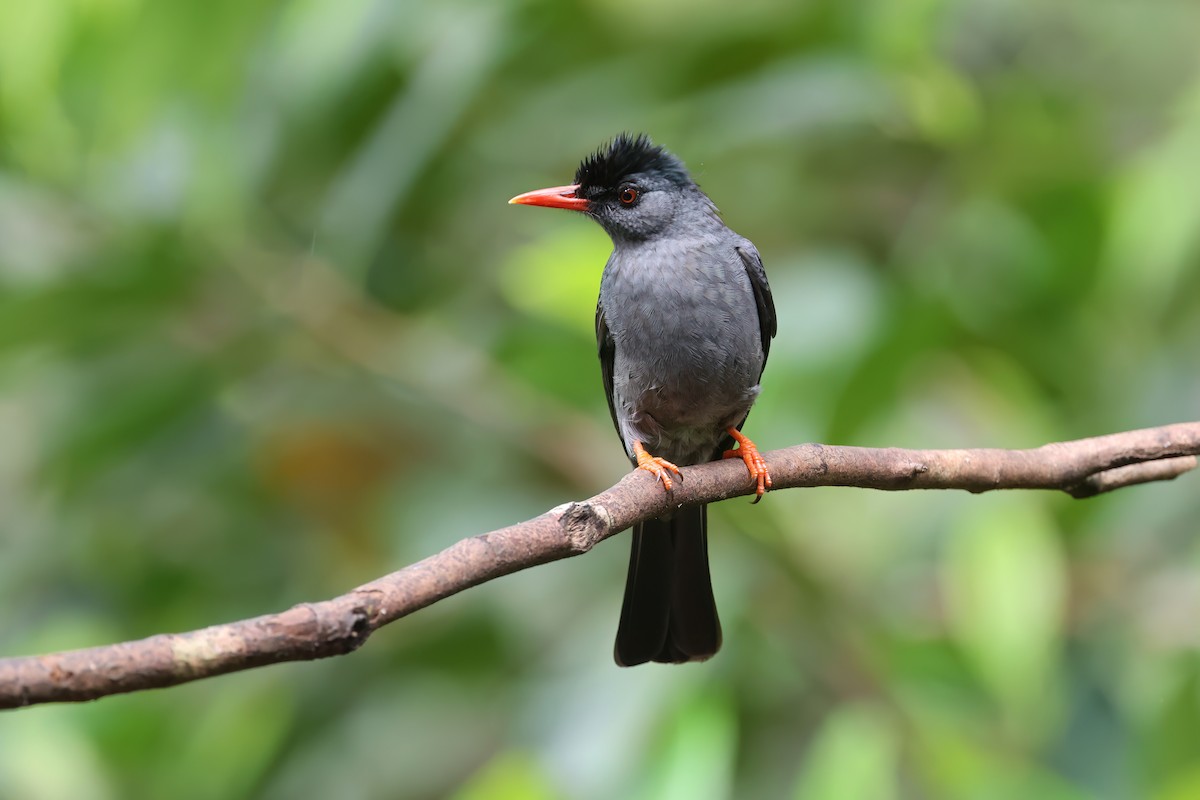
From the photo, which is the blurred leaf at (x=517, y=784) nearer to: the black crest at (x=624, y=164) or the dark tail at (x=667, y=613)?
the dark tail at (x=667, y=613)

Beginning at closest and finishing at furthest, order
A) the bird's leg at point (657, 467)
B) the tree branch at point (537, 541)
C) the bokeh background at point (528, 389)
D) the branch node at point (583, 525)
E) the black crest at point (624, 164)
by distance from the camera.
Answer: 1. the tree branch at point (537, 541)
2. the branch node at point (583, 525)
3. the bird's leg at point (657, 467)
4. the black crest at point (624, 164)
5. the bokeh background at point (528, 389)

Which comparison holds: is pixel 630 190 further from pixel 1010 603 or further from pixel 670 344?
pixel 1010 603

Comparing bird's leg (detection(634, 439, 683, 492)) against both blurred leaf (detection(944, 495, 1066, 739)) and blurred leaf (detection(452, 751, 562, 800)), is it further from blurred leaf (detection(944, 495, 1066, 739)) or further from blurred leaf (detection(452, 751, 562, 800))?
blurred leaf (detection(944, 495, 1066, 739))

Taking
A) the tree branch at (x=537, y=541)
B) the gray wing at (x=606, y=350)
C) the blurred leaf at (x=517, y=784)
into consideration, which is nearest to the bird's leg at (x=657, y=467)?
the tree branch at (x=537, y=541)

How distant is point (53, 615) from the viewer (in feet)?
15.0

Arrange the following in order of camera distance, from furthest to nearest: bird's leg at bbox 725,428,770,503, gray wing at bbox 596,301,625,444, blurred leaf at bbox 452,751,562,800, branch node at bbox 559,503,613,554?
gray wing at bbox 596,301,625,444 < blurred leaf at bbox 452,751,562,800 < bird's leg at bbox 725,428,770,503 < branch node at bbox 559,503,613,554

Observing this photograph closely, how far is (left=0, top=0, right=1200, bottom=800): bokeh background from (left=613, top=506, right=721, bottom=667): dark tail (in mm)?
329

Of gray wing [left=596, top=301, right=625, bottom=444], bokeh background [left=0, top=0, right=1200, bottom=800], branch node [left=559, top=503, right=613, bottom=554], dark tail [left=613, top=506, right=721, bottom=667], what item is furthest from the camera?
bokeh background [left=0, top=0, right=1200, bottom=800]

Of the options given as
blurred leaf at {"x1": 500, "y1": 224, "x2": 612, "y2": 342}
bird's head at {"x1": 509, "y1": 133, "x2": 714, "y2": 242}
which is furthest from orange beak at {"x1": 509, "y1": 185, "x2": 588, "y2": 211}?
blurred leaf at {"x1": 500, "y1": 224, "x2": 612, "y2": 342}

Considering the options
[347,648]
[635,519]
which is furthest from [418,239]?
[347,648]

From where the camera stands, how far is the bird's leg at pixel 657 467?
2.48m

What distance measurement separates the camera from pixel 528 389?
4.16 meters

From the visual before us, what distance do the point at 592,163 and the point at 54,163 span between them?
188 centimetres

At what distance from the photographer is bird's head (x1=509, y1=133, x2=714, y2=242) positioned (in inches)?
145
